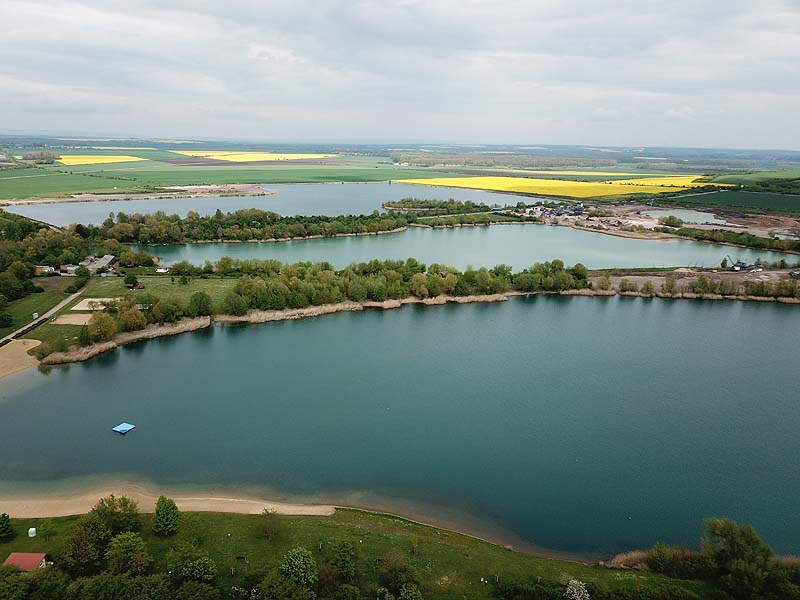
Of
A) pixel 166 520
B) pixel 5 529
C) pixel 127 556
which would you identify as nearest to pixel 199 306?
pixel 5 529

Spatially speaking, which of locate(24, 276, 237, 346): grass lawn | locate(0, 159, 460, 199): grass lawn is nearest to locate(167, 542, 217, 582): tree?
locate(24, 276, 237, 346): grass lawn

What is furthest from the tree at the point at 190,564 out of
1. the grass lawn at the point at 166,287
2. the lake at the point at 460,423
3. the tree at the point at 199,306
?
the grass lawn at the point at 166,287

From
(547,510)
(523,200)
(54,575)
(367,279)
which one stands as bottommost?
(547,510)

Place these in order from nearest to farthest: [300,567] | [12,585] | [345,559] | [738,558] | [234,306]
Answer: [12,585] < [300,567] < [345,559] < [738,558] < [234,306]

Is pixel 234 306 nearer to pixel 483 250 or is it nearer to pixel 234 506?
pixel 234 506

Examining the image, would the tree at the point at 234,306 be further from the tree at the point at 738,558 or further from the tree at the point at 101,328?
the tree at the point at 738,558

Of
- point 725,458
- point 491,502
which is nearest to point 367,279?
point 491,502

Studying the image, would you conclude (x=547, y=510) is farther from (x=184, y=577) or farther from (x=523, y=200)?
→ (x=523, y=200)
